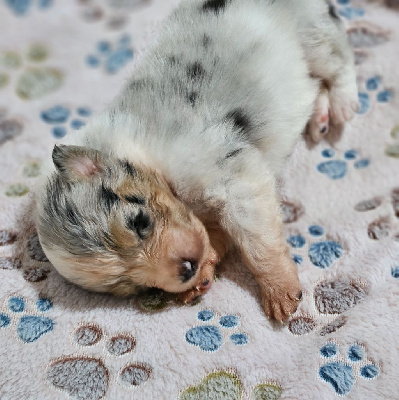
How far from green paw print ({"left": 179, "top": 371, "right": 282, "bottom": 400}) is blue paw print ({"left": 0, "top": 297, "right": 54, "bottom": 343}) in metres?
0.69

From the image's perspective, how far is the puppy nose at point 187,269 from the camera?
2256 mm

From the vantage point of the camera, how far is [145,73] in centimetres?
271

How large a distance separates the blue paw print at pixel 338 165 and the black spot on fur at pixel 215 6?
1.01m

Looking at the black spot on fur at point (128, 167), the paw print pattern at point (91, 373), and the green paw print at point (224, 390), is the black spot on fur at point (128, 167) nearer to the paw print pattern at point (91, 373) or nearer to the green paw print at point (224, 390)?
the paw print pattern at point (91, 373)

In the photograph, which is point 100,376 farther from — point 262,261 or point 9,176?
point 9,176

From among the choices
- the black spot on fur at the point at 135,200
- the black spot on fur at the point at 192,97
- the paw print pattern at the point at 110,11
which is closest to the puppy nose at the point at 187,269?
the black spot on fur at the point at 135,200

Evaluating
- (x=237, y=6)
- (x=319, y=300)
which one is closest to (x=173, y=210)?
(x=319, y=300)

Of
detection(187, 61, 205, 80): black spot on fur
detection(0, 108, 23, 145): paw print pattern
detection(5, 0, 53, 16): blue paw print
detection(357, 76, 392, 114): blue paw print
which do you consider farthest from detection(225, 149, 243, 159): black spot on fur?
detection(5, 0, 53, 16): blue paw print

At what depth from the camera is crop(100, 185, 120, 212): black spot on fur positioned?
227cm

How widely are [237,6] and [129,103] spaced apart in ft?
2.53

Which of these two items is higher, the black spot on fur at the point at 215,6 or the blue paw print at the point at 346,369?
the black spot on fur at the point at 215,6

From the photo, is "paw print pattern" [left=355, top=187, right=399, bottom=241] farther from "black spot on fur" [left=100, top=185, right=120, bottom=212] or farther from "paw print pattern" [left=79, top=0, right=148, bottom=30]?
"paw print pattern" [left=79, top=0, right=148, bottom=30]

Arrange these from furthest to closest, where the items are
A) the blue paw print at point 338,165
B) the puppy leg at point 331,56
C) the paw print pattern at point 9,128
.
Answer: the paw print pattern at point 9,128, the blue paw print at point 338,165, the puppy leg at point 331,56

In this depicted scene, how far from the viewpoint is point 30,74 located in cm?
396
